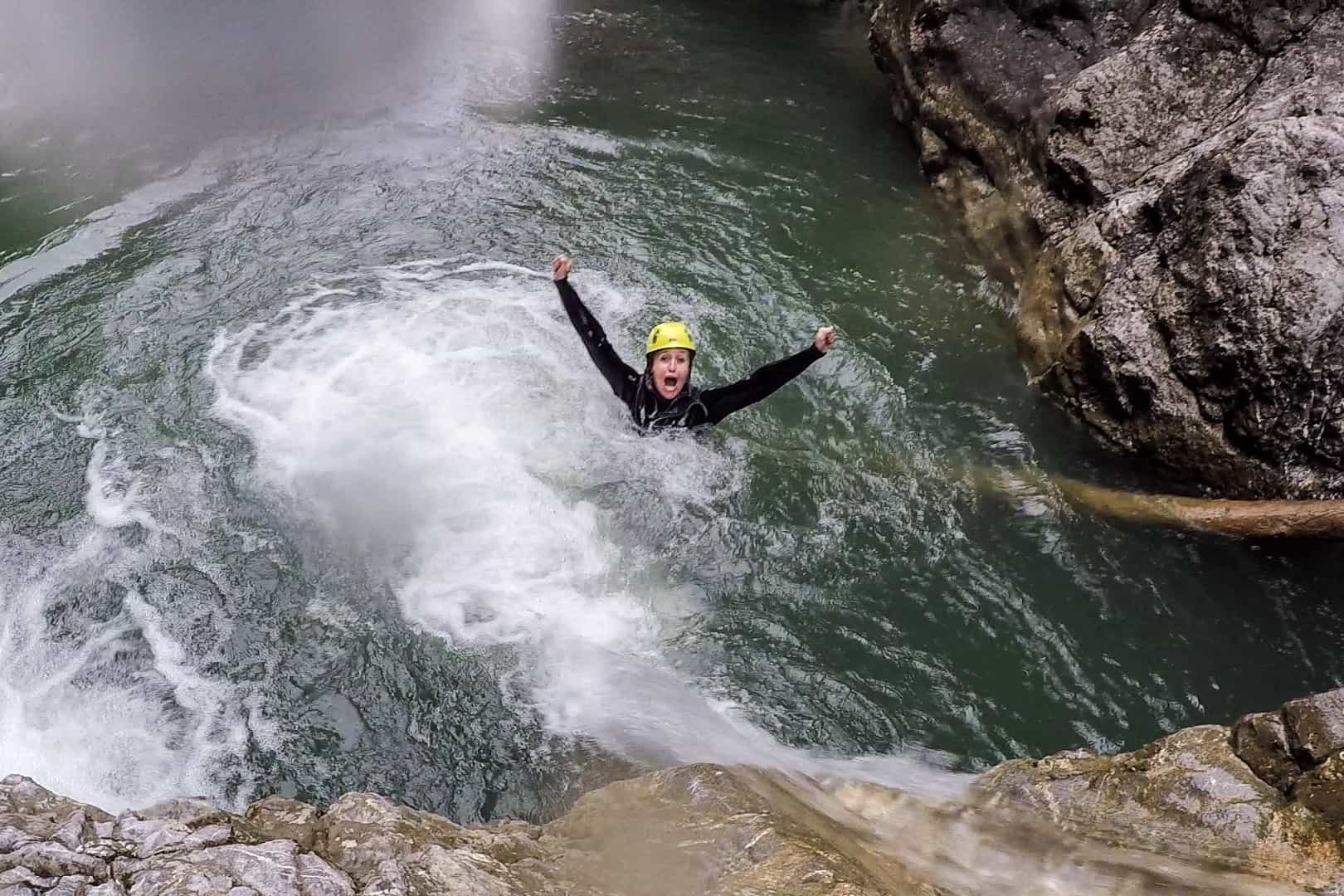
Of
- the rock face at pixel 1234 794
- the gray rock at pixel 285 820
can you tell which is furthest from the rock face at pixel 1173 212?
the gray rock at pixel 285 820

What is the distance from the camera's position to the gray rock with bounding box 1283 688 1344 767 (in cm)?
358

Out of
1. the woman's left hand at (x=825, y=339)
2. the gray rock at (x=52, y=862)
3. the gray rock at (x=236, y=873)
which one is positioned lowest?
the gray rock at (x=52, y=862)

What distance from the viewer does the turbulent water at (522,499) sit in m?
5.13

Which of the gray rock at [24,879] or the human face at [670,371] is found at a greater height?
the human face at [670,371]

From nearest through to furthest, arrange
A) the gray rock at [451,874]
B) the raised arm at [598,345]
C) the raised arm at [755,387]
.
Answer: the gray rock at [451,874] → the raised arm at [755,387] → the raised arm at [598,345]

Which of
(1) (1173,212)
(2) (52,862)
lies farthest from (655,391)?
(2) (52,862)

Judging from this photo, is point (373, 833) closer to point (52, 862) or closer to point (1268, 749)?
point (52, 862)

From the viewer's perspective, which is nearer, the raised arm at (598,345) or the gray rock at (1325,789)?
the gray rock at (1325,789)

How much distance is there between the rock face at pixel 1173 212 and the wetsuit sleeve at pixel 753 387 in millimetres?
2350

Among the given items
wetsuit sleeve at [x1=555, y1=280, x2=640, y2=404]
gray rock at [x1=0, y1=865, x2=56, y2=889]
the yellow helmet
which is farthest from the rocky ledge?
wetsuit sleeve at [x1=555, y1=280, x2=640, y2=404]

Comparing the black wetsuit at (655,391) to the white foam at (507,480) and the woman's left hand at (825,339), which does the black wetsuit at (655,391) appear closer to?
the white foam at (507,480)

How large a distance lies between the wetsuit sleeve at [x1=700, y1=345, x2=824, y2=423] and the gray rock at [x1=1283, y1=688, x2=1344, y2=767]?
3.44 metres

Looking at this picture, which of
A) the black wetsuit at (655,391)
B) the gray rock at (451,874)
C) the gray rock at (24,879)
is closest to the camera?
the gray rock at (24,879)

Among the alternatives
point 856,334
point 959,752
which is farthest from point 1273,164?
point 959,752
